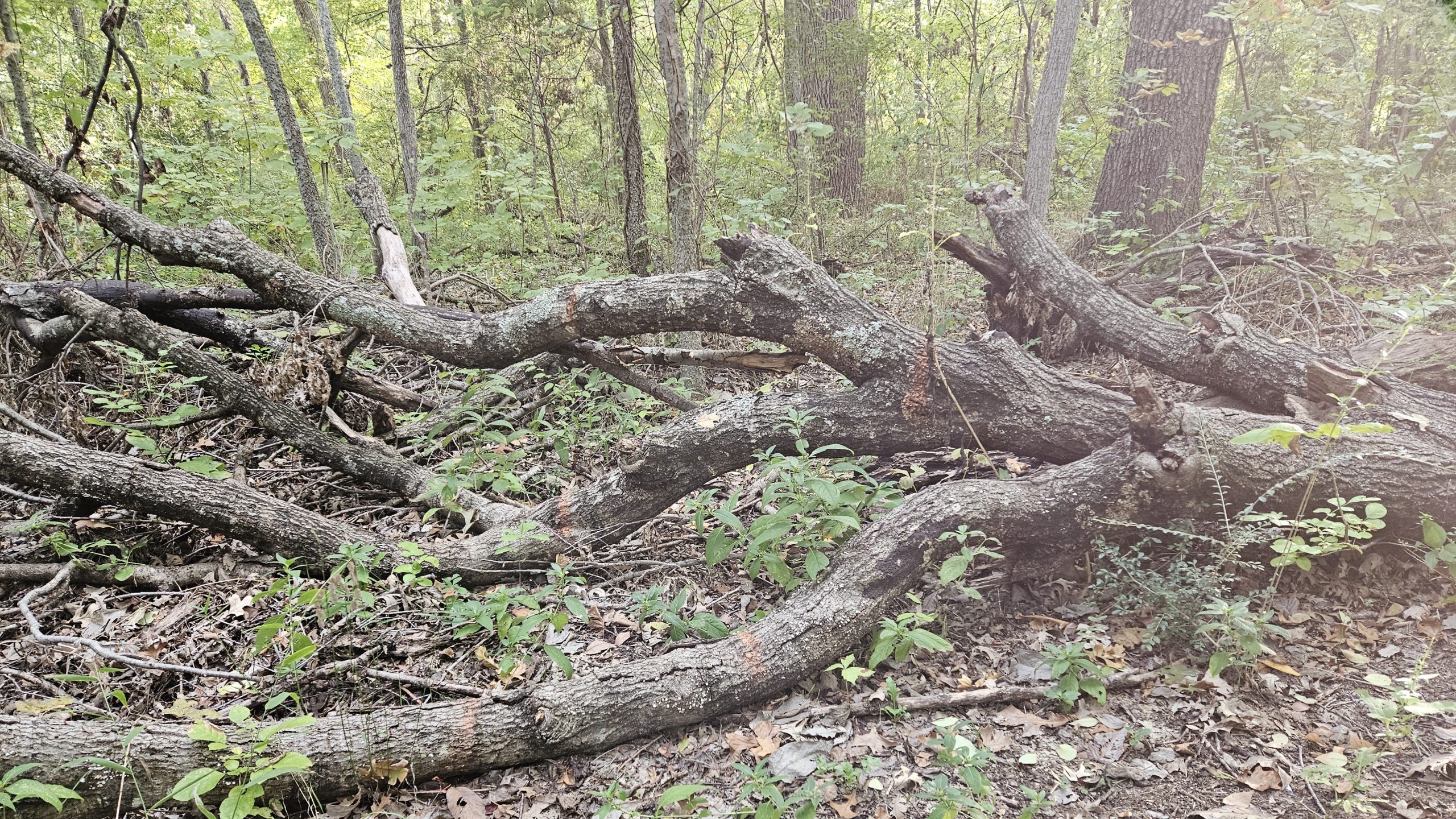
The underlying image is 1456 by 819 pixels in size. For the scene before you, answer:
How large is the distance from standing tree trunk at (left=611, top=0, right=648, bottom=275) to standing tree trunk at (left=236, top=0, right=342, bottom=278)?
9.30ft

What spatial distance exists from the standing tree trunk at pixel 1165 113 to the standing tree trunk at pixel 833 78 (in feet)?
8.54

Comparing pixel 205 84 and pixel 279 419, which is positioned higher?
pixel 205 84

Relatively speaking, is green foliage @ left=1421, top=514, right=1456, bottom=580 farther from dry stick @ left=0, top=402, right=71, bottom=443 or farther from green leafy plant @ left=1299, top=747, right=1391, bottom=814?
dry stick @ left=0, top=402, right=71, bottom=443

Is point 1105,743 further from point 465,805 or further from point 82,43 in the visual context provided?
point 82,43

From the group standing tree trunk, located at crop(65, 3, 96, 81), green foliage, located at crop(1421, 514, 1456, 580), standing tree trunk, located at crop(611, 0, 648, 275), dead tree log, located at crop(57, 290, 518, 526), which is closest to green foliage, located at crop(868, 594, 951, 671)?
green foliage, located at crop(1421, 514, 1456, 580)

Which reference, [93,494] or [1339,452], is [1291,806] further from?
[93,494]

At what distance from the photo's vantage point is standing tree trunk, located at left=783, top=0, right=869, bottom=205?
24.7 feet

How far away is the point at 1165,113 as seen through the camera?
5992 mm

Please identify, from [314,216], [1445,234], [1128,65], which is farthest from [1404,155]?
[314,216]

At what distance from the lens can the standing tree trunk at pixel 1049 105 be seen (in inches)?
197

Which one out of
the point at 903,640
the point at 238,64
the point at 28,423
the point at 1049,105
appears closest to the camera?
the point at 903,640

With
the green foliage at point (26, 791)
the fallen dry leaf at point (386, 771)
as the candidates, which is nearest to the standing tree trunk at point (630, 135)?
the fallen dry leaf at point (386, 771)

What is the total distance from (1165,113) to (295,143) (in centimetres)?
757

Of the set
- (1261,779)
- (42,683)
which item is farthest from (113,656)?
(1261,779)
